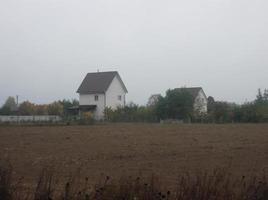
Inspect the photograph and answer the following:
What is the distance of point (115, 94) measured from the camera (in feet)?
235

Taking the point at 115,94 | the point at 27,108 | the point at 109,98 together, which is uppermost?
the point at 115,94

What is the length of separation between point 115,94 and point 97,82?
325 cm

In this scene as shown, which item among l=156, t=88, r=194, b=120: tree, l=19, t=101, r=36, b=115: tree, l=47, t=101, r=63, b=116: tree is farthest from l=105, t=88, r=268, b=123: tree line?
l=19, t=101, r=36, b=115: tree

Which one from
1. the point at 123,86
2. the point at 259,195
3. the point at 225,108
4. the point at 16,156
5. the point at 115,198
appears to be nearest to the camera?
the point at 115,198

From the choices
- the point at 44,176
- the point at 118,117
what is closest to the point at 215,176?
the point at 44,176

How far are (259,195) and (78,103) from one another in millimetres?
72460

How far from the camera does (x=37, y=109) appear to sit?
244 feet

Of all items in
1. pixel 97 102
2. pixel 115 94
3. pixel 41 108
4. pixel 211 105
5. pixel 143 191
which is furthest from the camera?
pixel 211 105

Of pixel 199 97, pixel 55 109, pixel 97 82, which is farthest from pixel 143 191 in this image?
pixel 199 97

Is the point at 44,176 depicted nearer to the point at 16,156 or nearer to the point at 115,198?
the point at 115,198

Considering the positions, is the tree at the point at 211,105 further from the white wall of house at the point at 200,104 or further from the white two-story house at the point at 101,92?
the white two-story house at the point at 101,92

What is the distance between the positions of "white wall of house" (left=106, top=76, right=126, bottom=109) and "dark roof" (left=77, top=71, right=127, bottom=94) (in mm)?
656

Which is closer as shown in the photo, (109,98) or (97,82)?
(109,98)

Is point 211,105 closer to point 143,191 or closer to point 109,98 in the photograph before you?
point 109,98
